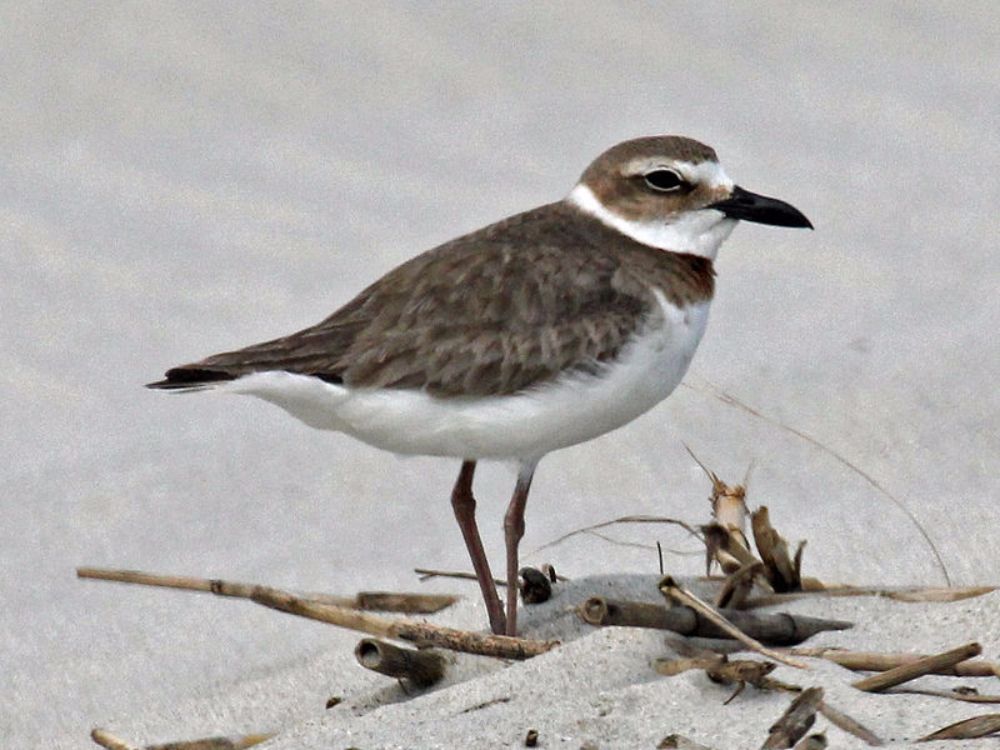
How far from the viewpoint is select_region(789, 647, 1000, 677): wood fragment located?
374cm

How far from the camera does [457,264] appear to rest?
467cm

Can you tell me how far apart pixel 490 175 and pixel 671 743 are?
536cm

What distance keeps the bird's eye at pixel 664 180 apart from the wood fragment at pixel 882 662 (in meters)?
1.38

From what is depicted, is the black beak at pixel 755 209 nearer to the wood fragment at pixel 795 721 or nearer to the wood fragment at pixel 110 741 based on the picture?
the wood fragment at pixel 795 721

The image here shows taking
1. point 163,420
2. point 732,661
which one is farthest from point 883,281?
point 732,661

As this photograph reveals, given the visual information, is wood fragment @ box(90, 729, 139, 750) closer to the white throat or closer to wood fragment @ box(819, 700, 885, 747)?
wood fragment @ box(819, 700, 885, 747)

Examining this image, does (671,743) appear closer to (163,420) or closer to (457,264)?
(457,264)

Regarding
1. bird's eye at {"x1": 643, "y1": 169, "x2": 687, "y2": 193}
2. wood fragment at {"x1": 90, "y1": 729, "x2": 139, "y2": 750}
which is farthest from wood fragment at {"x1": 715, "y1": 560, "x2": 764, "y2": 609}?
wood fragment at {"x1": 90, "y1": 729, "x2": 139, "y2": 750}

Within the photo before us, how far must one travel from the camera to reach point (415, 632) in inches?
164

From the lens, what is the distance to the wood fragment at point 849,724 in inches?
135

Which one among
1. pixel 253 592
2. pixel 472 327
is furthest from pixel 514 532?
pixel 253 592

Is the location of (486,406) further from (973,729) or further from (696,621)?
(973,729)

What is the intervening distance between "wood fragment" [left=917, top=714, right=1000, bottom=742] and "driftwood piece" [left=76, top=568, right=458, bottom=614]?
154 cm

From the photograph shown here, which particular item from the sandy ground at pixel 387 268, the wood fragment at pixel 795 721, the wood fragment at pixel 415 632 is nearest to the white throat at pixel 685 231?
the sandy ground at pixel 387 268
